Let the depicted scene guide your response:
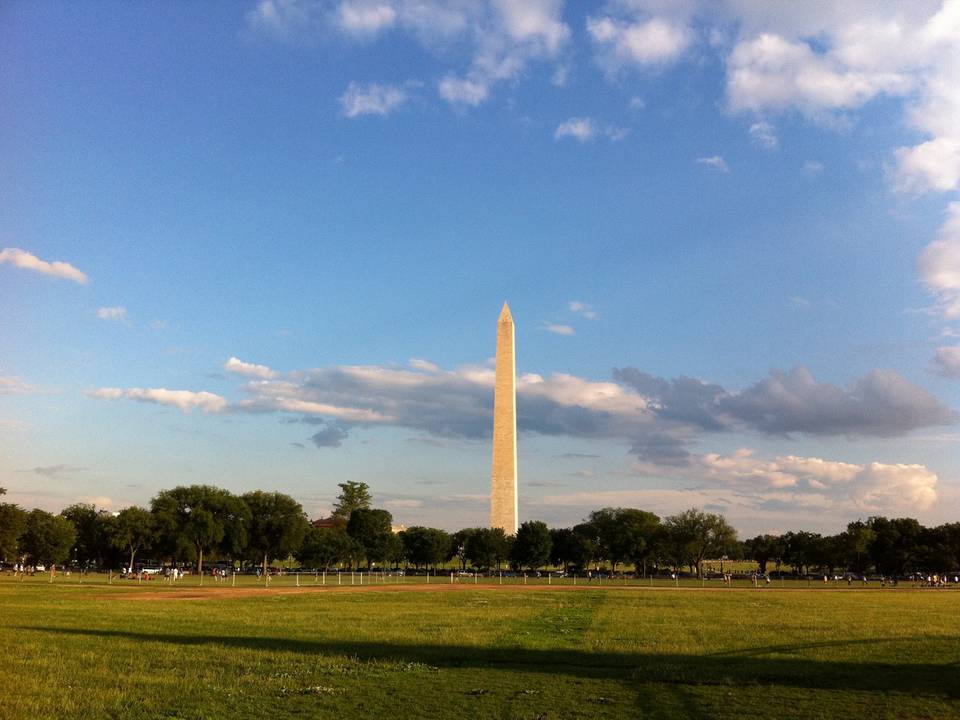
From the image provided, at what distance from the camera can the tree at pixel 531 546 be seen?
335 ft

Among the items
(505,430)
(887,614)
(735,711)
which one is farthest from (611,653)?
(505,430)

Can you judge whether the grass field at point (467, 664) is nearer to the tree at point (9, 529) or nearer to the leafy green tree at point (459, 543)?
the tree at point (9, 529)

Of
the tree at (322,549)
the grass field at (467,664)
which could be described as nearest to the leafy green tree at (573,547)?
the tree at (322,549)

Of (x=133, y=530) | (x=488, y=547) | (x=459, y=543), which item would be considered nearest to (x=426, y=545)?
(x=459, y=543)

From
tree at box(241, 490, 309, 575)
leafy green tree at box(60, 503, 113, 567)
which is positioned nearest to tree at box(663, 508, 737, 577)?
tree at box(241, 490, 309, 575)

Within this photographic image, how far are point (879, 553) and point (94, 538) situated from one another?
4053 inches

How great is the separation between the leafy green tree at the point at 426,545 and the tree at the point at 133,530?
3753 cm

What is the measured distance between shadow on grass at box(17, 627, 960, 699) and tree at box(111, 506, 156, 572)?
6974 cm

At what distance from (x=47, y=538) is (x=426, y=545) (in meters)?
47.8

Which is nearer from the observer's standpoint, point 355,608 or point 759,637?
point 759,637

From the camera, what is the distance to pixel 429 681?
1806 cm

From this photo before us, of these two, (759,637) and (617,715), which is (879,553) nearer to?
(759,637)

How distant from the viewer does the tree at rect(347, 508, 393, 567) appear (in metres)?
117

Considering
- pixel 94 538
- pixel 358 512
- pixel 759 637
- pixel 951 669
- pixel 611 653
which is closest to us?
pixel 951 669
